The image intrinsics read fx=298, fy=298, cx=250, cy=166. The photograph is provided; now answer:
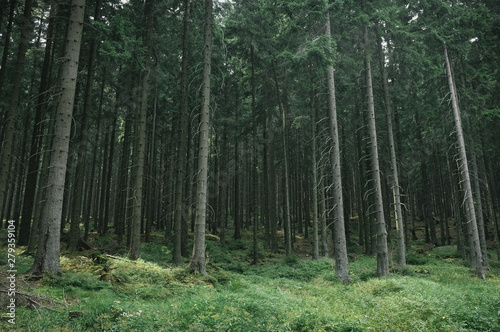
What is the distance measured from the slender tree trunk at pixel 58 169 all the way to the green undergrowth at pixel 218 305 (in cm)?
65

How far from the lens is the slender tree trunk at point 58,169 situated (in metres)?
7.86

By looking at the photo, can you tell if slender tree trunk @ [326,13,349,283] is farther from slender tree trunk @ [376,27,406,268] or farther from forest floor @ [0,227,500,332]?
slender tree trunk @ [376,27,406,268]

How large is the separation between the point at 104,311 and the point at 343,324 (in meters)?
5.04

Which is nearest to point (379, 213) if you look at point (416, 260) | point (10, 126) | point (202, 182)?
point (202, 182)

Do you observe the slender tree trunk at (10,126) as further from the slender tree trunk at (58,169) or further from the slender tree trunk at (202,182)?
the slender tree trunk at (202,182)

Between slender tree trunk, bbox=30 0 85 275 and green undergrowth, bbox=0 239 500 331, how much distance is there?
65 cm

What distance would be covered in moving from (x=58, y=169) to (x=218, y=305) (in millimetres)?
5792

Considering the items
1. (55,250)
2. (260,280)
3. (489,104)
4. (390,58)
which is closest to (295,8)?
(390,58)

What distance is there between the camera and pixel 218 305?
699cm

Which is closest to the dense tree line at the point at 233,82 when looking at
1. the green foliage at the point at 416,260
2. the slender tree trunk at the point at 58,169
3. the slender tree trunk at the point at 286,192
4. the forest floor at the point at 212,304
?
the slender tree trunk at the point at 58,169

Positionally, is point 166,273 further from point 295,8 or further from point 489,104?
point 489,104

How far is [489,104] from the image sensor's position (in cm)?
2019

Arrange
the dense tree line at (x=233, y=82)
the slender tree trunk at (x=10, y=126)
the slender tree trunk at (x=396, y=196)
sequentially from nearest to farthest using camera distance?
the slender tree trunk at (x=10, y=126), the dense tree line at (x=233, y=82), the slender tree trunk at (x=396, y=196)

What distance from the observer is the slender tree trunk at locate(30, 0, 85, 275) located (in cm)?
786
